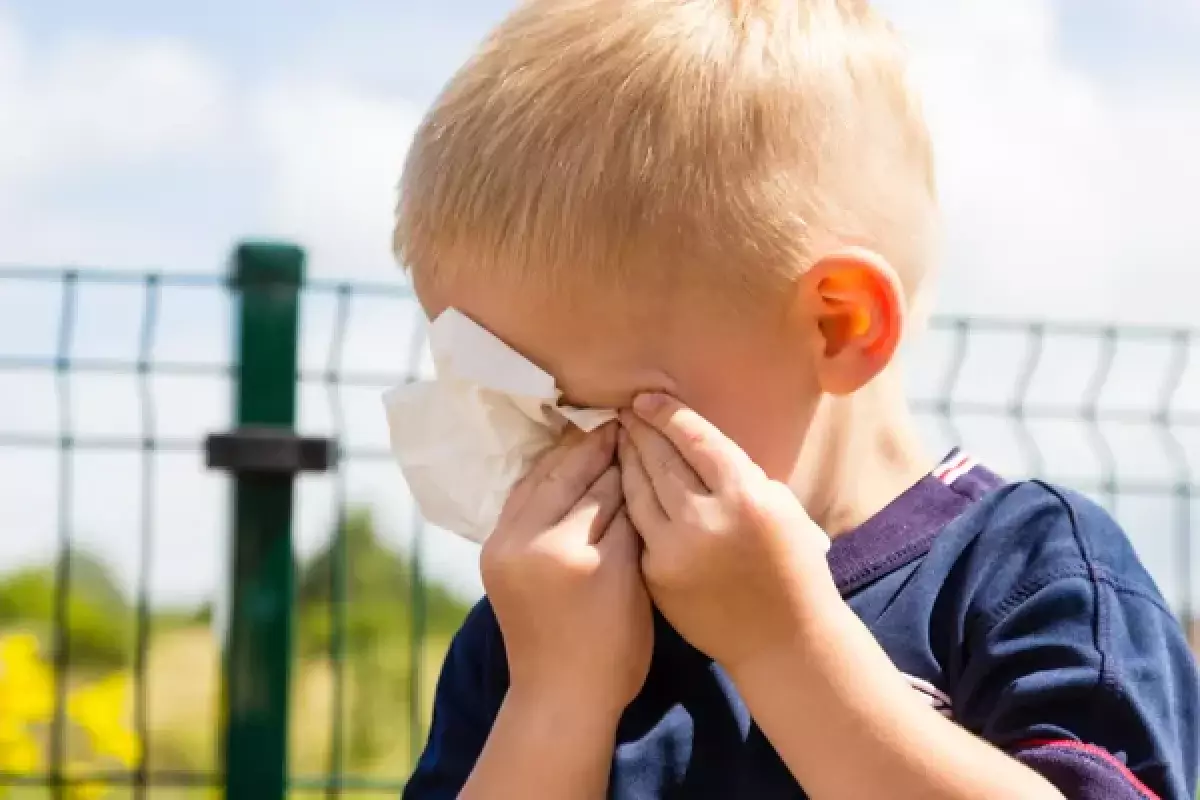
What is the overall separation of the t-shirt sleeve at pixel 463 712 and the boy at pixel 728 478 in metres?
0.21

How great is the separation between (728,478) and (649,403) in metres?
0.12

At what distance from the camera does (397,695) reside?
5.14 metres

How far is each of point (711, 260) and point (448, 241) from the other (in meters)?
0.27

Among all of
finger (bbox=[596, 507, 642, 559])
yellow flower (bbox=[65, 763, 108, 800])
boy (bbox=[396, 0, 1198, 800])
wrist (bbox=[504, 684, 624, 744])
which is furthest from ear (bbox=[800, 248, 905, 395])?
yellow flower (bbox=[65, 763, 108, 800])

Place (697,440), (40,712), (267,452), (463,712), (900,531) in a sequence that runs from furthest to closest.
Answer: (40,712), (267,452), (463,712), (900,531), (697,440)

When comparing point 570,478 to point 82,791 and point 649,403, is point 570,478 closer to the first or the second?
point 649,403

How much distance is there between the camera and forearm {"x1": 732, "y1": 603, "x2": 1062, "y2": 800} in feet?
4.95

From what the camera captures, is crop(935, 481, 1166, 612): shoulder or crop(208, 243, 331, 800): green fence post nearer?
crop(935, 481, 1166, 612): shoulder

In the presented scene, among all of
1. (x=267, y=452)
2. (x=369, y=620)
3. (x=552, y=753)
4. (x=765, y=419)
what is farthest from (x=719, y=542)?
(x=369, y=620)

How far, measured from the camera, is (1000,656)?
1620mm

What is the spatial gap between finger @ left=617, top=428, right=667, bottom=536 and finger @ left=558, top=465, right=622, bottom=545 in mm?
11

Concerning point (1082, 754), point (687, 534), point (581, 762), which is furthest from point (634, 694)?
point (1082, 754)

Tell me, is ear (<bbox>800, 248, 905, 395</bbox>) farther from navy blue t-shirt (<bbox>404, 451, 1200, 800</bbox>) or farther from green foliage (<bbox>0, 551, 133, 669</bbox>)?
green foliage (<bbox>0, 551, 133, 669</bbox>)

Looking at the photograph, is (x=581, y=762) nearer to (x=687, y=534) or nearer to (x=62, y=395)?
(x=687, y=534)
